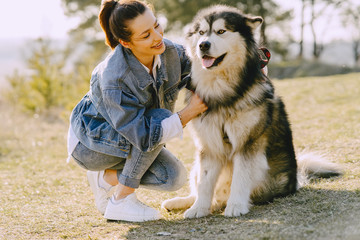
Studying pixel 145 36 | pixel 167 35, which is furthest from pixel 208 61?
pixel 167 35

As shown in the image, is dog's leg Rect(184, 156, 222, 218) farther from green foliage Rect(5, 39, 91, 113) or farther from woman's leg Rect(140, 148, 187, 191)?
green foliage Rect(5, 39, 91, 113)

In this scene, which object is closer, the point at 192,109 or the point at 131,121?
the point at 131,121

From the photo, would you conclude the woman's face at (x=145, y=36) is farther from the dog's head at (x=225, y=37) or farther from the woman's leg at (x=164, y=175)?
the woman's leg at (x=164, y=175)

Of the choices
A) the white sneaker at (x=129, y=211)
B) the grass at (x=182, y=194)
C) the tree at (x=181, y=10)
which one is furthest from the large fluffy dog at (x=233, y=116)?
the tree at (x=181, y=10)

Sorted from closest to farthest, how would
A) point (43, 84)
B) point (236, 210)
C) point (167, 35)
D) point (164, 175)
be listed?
point (236, 210)
point (164, 175)
point (43, 84)
point (167, 35)

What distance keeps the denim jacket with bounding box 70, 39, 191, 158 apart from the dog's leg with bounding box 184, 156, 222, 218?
1.45ft

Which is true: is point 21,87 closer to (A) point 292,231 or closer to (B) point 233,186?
(B) point 233,186

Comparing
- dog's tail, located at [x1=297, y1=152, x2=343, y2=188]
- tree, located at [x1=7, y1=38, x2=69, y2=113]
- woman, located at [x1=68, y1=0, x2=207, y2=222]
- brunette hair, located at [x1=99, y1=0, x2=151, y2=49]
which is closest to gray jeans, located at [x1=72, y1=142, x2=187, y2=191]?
woman, located at [x1=68, y1=0, x2=207, y2=222]

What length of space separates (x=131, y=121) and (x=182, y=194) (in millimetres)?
1151

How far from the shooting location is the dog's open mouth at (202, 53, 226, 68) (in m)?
2.64

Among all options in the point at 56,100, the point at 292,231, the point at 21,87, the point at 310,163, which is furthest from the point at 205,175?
the point at 21,87

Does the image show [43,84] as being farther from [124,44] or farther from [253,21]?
[253,21]

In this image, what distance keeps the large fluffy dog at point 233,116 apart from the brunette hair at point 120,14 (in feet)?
1.52

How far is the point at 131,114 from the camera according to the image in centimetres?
252
